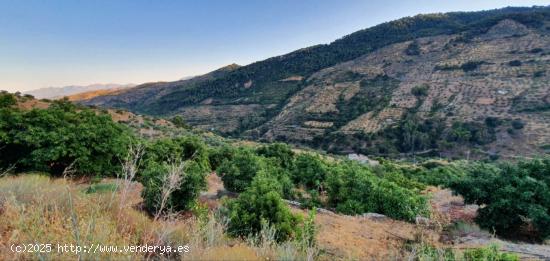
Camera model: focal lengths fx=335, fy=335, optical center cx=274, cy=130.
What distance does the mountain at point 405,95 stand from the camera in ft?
183

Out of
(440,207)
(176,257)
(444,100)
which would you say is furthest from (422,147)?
(176,257)

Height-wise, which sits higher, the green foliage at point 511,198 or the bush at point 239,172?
the bush at point 239,172

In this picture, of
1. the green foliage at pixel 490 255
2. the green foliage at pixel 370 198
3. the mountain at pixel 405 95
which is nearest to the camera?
the green foliage at pixel 490 255

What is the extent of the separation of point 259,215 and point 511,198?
8.87m

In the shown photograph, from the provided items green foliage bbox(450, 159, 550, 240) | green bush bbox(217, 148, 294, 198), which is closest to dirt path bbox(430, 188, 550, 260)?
green foliage bbox(450, 159, 550, 240)

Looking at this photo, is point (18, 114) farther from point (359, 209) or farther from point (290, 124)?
point (290, 124)

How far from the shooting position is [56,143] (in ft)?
43.4

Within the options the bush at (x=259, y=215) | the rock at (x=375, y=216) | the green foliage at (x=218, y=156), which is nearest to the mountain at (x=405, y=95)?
the green foliage at (x=218, y=156)

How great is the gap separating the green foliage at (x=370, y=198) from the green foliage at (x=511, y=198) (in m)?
1.88

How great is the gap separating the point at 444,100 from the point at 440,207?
5728 cm

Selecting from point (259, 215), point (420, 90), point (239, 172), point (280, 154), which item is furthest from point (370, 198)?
point (420, 90)

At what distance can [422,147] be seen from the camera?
57.1m

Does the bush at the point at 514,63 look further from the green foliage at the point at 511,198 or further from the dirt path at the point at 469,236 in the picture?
the green foliage at the point at 511,198

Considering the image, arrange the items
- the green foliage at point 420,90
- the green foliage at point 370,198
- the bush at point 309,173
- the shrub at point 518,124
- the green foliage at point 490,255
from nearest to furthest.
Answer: the green foliage at point 490,255
the green foliage at point 370,198
the bush at point 309,173
the shrub at point 518,124
the green foliage at point 420,90
